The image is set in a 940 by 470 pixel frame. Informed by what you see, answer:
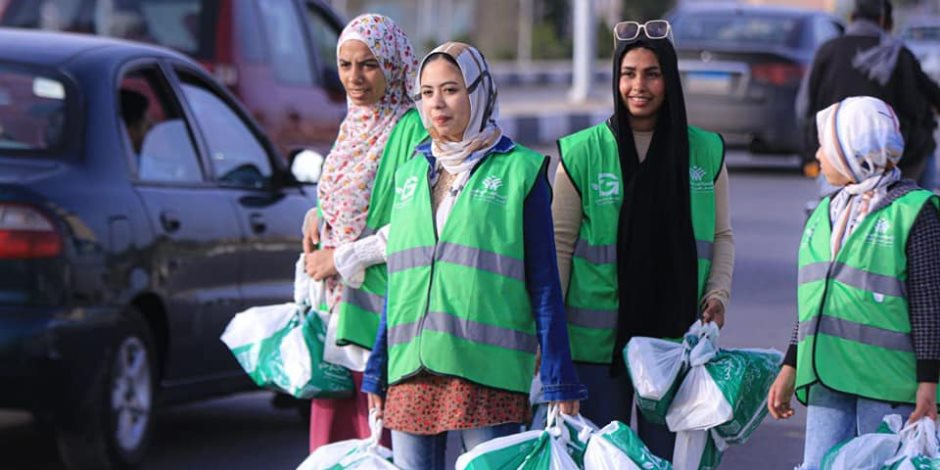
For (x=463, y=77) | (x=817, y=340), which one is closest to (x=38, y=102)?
(x=463, y=77)

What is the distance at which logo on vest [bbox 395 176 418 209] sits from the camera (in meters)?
4.47

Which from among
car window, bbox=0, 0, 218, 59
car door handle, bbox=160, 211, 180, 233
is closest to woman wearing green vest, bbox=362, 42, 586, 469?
car door handle, bbox=160, 211, 180, 233

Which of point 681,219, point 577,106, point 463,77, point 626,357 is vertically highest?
point 463,77

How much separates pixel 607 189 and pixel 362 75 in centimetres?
79

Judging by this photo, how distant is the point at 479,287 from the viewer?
430 centimetres

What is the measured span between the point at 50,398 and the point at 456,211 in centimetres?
223

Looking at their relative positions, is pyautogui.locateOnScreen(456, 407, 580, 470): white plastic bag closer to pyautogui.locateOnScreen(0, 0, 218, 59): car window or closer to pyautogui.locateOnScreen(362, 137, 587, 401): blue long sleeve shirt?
pyautogui.locateOnScreen(362, 137, 587, 401): blue long sleeve shirt

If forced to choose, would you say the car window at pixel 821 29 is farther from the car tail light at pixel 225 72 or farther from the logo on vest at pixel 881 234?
the logo on vest at pixel 881 234

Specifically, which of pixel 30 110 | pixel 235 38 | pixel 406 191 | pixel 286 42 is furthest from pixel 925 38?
pixel 406 191

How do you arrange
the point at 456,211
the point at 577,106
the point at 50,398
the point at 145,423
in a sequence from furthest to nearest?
the point at 577,106
the point at 145,423
the point at 50,398
the point at 456,211

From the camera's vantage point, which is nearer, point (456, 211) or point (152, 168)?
point (456, 211)

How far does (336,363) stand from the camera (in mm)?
5027

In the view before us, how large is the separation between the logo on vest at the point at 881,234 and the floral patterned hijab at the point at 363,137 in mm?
1307

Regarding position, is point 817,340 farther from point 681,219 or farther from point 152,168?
point 152,168
